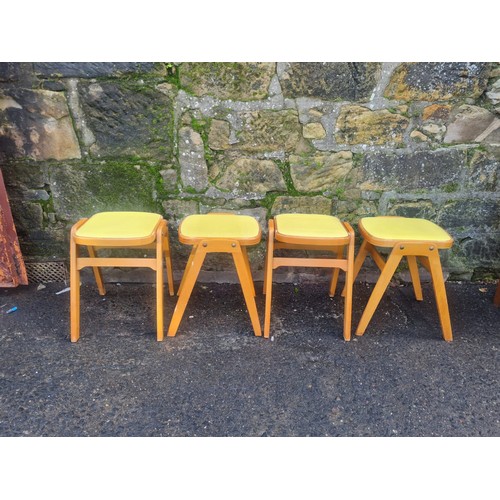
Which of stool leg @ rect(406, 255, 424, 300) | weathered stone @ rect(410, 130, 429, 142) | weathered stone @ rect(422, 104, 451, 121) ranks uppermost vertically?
weathered stone @ rect(422, 104, 451, 121)

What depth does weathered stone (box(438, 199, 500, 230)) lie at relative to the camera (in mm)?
2826

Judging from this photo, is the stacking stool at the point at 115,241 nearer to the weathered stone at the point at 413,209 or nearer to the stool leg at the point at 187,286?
the stool leg at the point at 187,286

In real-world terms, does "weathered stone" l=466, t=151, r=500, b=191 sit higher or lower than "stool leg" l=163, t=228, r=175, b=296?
higher

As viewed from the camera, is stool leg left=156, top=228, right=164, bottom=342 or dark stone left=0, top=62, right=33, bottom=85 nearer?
stool leg left=156, top=228, right=164, bottom=342

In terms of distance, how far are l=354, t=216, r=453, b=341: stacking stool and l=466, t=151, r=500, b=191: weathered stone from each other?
56cm

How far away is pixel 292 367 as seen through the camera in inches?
86.3

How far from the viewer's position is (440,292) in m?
2.36

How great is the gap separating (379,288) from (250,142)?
1203mm

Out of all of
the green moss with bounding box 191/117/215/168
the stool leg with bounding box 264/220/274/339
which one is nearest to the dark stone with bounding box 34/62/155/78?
the green moss with bounding box 191/117/215/168

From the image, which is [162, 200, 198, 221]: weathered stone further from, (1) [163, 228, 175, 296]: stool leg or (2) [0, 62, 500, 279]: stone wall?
(1) [163, 228, 175, 296]: stool leg

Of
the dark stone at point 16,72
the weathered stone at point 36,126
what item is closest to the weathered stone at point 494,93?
the weathered stone at point 36,126

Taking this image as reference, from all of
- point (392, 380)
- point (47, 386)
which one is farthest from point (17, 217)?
point (392, 380)

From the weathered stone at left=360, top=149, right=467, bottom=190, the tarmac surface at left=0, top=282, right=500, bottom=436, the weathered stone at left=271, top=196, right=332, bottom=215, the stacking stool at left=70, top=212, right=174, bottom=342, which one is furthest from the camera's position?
the weathered stone at left=271, top=196, right=332, bottom=215

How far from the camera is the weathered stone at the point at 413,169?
2.70 meters
